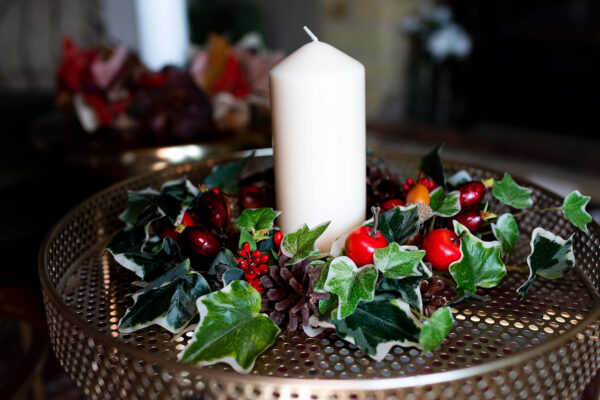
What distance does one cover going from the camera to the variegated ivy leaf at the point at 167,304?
0.43m

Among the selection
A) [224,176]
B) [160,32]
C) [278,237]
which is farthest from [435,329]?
[160,32]

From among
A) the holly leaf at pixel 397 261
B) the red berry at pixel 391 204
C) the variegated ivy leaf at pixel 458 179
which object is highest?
the holly leaf at pixel 397 261

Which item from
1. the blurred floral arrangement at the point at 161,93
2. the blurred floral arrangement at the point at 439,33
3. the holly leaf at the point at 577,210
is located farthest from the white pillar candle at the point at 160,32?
the blurred floral arrangement at the point at 439,33

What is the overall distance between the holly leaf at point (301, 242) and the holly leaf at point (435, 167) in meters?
0.18

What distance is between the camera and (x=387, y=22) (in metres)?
2.33

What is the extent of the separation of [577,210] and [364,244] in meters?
0.19

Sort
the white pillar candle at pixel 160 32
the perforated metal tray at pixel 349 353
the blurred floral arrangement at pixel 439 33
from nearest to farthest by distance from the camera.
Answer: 1. the perforated metal tray at pixel 349 353
2. the white pillar candle at pixel 160 32
3. the blurred floral arrangement at pixel 439 33

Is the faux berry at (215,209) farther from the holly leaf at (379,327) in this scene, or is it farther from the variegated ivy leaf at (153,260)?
the holly leaf at (379,327)

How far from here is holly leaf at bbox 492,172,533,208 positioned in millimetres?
530

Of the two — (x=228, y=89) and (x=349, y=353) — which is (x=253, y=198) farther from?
(x=228, y=89)

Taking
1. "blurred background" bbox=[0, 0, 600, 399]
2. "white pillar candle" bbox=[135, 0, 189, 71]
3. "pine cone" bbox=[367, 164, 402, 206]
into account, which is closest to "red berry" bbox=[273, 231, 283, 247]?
"pine cone" bbox=[367, 164, 402, 206]

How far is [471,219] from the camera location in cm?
50

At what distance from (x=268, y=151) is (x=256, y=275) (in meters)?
0.26

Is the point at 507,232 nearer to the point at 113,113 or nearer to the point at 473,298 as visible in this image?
the point at 473,298
